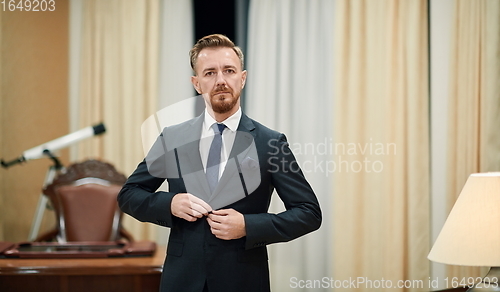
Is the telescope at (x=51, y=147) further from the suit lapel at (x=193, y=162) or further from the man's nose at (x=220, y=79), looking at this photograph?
the man's nose at (x=220, y=79)

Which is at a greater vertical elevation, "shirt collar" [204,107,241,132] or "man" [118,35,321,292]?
"shirt collar" [204,107,241,132]

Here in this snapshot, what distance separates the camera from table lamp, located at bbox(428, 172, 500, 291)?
1.63m

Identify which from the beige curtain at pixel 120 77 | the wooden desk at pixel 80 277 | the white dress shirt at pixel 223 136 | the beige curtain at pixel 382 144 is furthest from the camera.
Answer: the beige curtain at pixel 120 77

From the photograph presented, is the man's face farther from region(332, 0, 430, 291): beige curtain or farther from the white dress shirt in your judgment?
region(332, 0, 430, 291): beige curtain

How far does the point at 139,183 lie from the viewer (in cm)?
158

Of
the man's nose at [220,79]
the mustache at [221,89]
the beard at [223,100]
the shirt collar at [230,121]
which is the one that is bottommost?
the shirt collar at [230,121]

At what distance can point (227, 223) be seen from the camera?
1.44 meters

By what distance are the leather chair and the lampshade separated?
6.03ft

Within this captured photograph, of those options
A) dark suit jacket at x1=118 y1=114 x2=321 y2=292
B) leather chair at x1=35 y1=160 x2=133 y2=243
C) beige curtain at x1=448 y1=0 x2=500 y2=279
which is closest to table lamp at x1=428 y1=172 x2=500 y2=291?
dark suit jacket at x1=118 y1=114 x2=321 y2=292

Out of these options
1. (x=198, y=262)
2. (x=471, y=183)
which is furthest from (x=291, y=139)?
(x=198, y=262)

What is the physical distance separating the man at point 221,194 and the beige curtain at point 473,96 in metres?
1.85

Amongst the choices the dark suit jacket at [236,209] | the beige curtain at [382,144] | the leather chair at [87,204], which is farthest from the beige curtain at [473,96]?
the leather chair at [87,204]

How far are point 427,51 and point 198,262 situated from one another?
229 centimetres

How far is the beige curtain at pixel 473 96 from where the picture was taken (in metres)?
2.91
